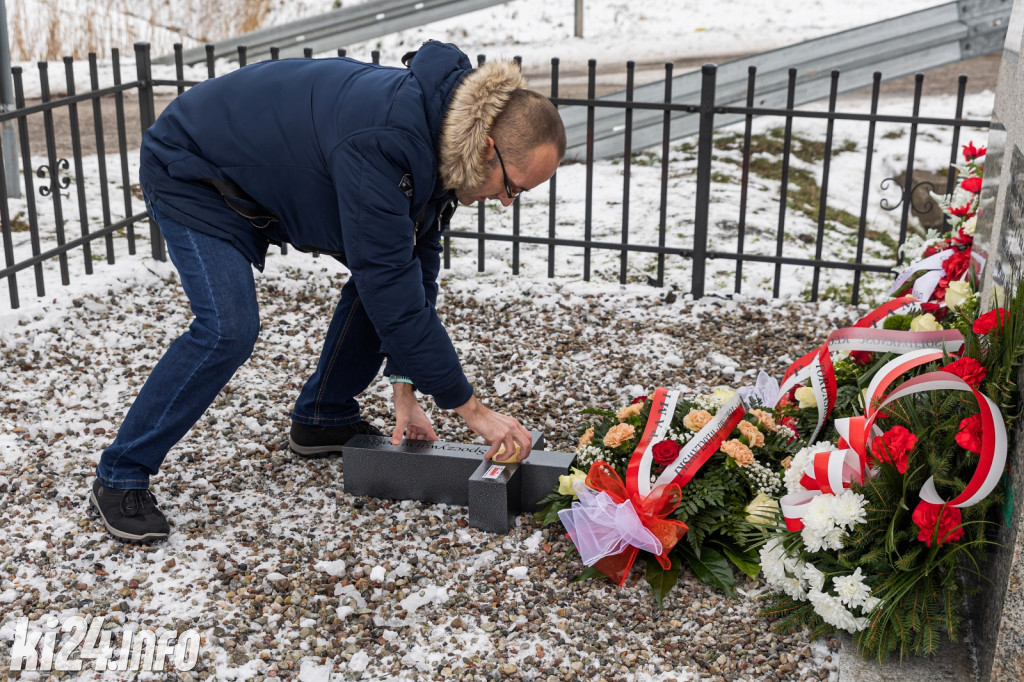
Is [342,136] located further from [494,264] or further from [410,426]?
[494,264]

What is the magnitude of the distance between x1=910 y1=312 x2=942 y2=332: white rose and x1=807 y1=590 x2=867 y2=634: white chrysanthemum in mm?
1010

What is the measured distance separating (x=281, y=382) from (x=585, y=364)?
132 cm

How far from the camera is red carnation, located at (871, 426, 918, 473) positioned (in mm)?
2458

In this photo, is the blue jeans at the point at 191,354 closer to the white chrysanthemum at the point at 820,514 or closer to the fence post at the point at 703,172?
the white chrysanthemum at the point at 820,514

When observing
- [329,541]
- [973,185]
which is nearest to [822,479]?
[329,541]

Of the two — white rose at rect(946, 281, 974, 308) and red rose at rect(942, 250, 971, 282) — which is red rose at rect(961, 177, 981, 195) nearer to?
red rose at rect(942, 250, 971, 282)

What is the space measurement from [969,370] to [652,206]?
4122 mm

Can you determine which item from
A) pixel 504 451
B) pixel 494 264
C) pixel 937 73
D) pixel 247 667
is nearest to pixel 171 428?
pixel 247 667

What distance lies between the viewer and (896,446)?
2.46 m

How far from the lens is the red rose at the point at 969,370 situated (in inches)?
96.9

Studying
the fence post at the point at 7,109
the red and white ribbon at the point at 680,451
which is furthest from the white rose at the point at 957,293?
the fence post at the point at 7,109

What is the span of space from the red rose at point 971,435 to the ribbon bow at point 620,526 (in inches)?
30.7

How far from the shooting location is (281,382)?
4.16 m

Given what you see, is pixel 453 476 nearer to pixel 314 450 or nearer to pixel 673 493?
pixel 314 450
